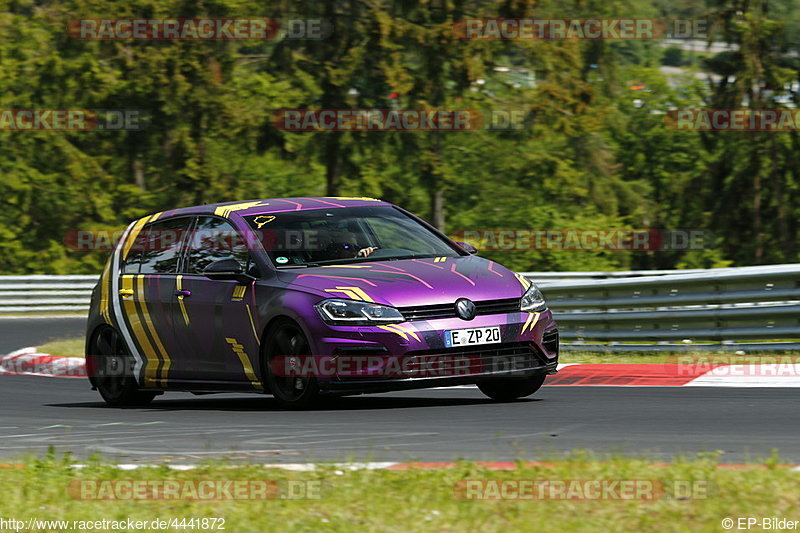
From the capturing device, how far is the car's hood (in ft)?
28.9

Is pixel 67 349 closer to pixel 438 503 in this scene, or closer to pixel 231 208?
pixel 231 208

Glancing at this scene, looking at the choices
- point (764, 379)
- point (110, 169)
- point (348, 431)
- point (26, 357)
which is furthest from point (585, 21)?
point (348, 431)

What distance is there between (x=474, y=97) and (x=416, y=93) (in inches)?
82.0

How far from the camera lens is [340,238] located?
9.86 metres

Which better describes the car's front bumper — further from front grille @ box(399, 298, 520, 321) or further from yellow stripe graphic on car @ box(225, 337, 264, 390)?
yellow stripe graphic on car @ box(225, 337, 264, 390)

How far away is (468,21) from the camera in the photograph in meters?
36.3

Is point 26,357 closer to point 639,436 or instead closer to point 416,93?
point 639,436

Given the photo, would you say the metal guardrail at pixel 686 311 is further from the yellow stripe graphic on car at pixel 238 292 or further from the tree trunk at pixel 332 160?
the tree trunk at pixel 332 160

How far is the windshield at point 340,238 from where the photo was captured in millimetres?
9656

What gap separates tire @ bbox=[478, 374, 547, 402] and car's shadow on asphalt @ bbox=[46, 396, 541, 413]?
74 millimetres

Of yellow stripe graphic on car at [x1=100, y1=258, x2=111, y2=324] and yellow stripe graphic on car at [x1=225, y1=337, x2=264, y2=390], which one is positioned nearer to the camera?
yellow stripe graphic on car at [x1=225, y1=337, x2=264, y2=390]

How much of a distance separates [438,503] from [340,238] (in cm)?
465

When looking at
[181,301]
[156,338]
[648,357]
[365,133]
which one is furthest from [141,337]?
[365,133]

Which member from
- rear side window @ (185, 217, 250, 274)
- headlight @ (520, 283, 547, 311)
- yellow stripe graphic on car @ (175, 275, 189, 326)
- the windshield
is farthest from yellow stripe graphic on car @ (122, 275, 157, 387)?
headlight @ (520, 283, 547, 311)
